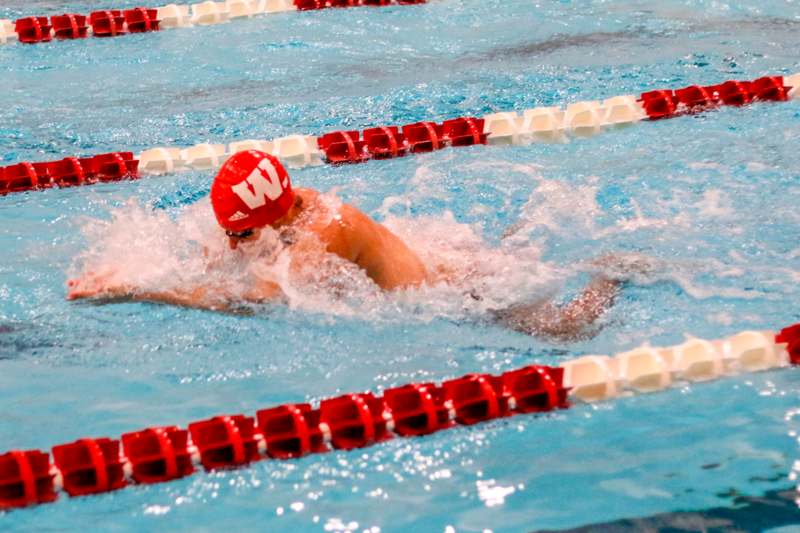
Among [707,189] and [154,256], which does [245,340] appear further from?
[707,189]

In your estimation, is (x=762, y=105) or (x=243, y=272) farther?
(x=762, y=105)

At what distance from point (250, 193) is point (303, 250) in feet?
0.94

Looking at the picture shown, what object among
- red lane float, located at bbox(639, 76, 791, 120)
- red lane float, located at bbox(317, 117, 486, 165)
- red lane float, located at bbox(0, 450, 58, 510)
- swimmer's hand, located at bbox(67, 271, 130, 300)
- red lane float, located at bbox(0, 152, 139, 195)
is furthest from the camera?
red lane float, located at bbox(639, 76, 791, 120)

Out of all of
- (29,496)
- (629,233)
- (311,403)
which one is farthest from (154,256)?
(629,233)

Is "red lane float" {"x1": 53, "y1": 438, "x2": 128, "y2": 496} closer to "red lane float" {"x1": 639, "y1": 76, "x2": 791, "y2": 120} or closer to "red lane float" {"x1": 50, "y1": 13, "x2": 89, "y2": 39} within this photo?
"red lane float" {"x1": 639, "y1": 76, "x2": 791, "y2": 120}

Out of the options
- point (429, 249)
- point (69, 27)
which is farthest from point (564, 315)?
point (69, 27)

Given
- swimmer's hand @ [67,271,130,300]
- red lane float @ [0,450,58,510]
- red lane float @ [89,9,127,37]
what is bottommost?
red lane float @ [0,450,58,510]

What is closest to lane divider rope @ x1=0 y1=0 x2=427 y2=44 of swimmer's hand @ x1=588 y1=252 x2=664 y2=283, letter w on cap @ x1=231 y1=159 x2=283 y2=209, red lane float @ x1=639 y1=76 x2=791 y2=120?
red lane float @ x1=639 y1=76 x2=791 y2=120

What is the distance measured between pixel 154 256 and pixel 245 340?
65 centimetres

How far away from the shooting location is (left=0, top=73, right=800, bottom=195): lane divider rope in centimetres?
558

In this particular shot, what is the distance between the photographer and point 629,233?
15.9 ft

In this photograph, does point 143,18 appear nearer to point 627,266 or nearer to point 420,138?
point 420,138

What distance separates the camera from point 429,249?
15.1ft

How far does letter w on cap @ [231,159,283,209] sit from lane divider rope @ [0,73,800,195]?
1.68 m
